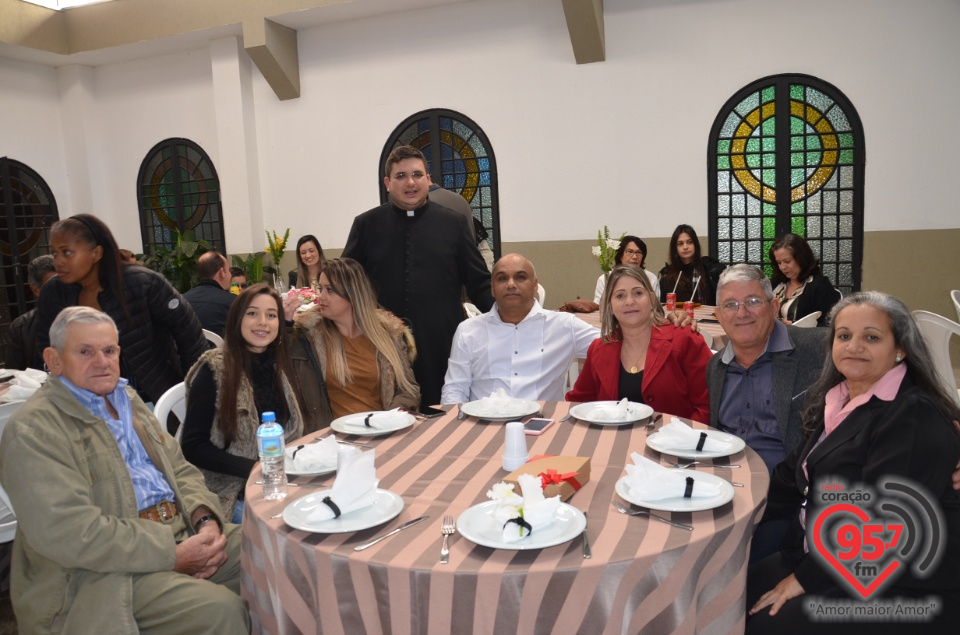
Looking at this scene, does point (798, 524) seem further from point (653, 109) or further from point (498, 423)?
point (653, 109)

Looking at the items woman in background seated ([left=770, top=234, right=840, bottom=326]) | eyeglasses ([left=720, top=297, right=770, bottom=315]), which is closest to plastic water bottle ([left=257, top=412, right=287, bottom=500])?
eyeglasses ([left=720, top=297, right=770, bottom=315])

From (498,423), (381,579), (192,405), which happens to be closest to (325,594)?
(381,579)

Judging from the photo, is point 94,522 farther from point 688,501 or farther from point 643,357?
point 643,357

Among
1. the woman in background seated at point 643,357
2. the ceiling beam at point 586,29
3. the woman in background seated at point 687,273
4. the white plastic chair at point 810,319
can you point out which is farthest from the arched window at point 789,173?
the woman in background seated at point 643,357

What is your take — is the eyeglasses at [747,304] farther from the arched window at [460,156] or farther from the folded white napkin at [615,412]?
the arched window at [460,156]

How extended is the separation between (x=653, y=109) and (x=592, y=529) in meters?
6.03

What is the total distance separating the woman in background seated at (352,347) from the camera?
2.90m

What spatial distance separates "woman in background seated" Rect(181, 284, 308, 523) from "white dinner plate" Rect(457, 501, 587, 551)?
1199 millimetres

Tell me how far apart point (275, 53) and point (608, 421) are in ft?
22.6

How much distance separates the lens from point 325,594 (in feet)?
4.92

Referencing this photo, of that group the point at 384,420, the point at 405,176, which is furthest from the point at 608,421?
the point at 405,176

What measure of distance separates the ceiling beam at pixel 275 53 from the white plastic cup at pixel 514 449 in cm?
696

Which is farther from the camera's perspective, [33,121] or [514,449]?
[33,121]

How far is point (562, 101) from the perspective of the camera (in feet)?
23.4
